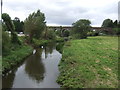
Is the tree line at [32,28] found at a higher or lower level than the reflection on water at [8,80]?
higher

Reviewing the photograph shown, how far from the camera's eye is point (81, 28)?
5119cm

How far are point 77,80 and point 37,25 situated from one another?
26428 mm

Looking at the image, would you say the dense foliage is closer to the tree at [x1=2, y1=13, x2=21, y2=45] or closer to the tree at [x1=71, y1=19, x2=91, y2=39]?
the tree at [x1=71, y1=19, x2=91, y2=39]

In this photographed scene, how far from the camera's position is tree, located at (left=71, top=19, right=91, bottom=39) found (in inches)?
2015

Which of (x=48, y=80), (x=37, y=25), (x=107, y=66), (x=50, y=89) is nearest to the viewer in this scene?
(x=50, y=89)

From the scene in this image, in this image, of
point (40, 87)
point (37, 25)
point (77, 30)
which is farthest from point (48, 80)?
point (77, 30)

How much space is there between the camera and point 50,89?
34.3ft

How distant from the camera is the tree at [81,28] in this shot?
168 feet

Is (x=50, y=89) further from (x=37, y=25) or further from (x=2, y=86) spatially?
(x=37, y=25)

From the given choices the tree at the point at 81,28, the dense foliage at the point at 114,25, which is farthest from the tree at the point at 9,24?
the dense foliage at the point at 114,25

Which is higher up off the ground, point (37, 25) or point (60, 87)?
point (37, 25)

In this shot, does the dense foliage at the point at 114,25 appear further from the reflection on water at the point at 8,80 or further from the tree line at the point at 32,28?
the reflection on water at the point at 8,80

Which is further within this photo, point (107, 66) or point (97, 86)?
point (107, 66)

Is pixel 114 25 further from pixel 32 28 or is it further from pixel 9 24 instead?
pixel 9 24
